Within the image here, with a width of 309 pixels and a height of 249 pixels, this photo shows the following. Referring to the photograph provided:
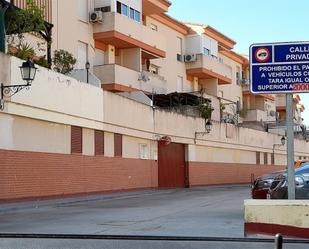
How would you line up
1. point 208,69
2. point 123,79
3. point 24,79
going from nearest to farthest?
point 24,79
point 123,79
point 208,69

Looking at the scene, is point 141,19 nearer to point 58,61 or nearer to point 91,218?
point 58,61

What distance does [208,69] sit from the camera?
153ft

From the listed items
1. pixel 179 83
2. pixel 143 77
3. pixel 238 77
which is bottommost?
pixel 143 77

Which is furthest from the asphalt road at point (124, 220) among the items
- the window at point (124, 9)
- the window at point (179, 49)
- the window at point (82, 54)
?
the window at point (179, 49)

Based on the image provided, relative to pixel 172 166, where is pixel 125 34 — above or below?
above

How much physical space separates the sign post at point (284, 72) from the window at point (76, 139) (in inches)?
659

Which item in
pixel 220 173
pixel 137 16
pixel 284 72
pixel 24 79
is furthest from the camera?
pixel 220 173

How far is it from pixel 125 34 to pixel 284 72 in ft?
87.8

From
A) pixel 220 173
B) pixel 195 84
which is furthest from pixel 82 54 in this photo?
pixel 195 84

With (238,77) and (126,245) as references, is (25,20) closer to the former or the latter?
(126,245)

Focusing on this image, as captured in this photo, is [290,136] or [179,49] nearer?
[290,136]

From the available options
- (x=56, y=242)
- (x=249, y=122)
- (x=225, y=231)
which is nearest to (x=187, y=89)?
(x=249, y=122)

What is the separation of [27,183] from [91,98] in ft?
18.7

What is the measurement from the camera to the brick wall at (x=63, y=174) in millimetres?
19938
